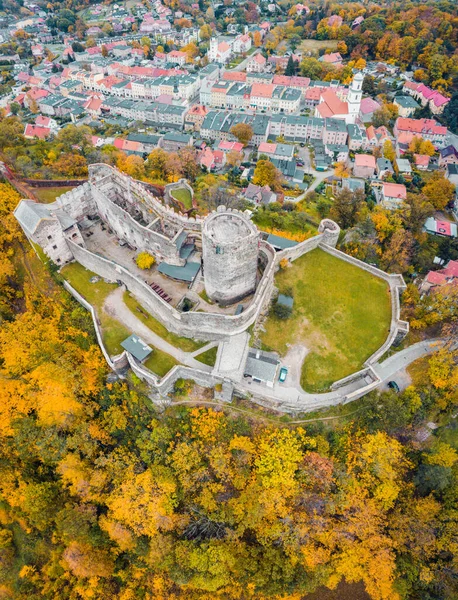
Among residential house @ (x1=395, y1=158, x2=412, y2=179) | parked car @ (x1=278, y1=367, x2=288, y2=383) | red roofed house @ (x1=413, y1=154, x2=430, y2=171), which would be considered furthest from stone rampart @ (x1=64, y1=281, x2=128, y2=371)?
red roofed house @ (x1=413, y1=154, x2=430, y2=171)

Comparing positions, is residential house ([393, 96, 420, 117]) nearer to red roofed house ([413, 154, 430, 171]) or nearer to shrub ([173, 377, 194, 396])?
red roofed house ([413, 154, 430, 171])

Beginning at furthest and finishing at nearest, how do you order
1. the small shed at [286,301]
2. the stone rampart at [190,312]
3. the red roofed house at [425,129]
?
the red roofed house at [425,129]
the small shed at [286,301]
the stone rampart at [190,312]

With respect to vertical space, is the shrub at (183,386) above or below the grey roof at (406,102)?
below

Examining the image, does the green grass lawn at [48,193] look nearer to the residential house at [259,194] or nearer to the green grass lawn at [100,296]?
the green grass lawn at [100,296]

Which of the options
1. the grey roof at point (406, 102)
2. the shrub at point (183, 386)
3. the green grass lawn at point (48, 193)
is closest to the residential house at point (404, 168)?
the grey roof at point (406, 102)

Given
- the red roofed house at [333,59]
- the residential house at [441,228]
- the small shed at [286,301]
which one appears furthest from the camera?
the red roofed house at [333,59]
